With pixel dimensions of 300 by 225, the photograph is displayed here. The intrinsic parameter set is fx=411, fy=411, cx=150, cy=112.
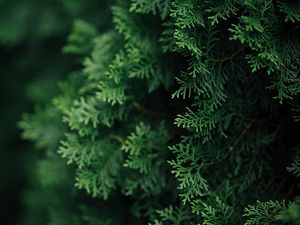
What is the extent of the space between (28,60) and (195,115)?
2234 millimetres

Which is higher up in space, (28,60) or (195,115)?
(28,60)

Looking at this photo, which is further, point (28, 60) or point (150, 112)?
point (28, 60)

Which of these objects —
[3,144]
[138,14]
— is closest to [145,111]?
[138,14]

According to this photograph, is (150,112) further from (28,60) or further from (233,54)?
(28,60)

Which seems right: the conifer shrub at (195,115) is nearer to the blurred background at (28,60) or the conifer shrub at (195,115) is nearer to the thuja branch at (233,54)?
the thuja branch at (233,54)

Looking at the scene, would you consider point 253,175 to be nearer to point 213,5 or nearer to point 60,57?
point 213,5

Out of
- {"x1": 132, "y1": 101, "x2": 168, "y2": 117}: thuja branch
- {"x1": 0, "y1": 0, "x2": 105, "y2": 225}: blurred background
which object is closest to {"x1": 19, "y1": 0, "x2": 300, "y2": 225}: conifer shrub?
{"x1": 132, "y1": 101, "x2": 168, "y2": 117}: thuja branch

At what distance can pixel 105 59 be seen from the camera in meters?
2.06

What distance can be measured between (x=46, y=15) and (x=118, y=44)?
1.32 meters

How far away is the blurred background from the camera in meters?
3.06

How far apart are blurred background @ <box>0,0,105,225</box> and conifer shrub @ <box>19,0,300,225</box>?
2.85 feet

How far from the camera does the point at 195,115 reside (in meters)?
1.68

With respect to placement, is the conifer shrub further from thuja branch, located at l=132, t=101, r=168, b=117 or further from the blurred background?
the blurred background

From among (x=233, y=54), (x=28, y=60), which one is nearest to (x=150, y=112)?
(x=233, y=54)
